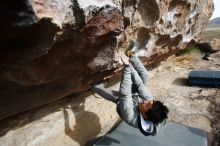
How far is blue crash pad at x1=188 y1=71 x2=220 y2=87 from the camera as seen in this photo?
4402 millimetres

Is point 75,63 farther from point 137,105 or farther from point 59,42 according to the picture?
point 137,105

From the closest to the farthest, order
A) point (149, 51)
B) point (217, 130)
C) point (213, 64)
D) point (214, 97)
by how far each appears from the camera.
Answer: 1. point (217, 130)
2. point (149, 51)
3. point (214, 97)
4. point (213, 64)

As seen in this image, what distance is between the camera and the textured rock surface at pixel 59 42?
65.3 inches

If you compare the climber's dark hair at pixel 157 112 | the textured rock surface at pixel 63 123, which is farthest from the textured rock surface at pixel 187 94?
the climber's dark hair at pixel 157 112

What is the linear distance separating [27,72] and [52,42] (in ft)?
1.24

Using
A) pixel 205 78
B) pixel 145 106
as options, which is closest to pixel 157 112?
pixel 145 106

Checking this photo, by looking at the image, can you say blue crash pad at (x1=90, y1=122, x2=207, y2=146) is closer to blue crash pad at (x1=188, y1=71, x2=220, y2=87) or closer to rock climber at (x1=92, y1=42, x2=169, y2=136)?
rock climber at (x1=92, y1=42, x2=169, y2=136)

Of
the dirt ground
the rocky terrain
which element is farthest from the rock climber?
the dirt ground

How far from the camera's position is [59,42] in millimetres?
2041

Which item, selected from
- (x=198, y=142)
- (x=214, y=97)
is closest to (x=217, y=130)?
(x=198, y=142)

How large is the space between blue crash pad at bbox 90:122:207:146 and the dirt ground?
240 mm

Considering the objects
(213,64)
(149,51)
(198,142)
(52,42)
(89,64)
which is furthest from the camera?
(213,64)

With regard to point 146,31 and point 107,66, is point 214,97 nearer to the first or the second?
point 146,31

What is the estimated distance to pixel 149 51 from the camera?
12.4 feet
